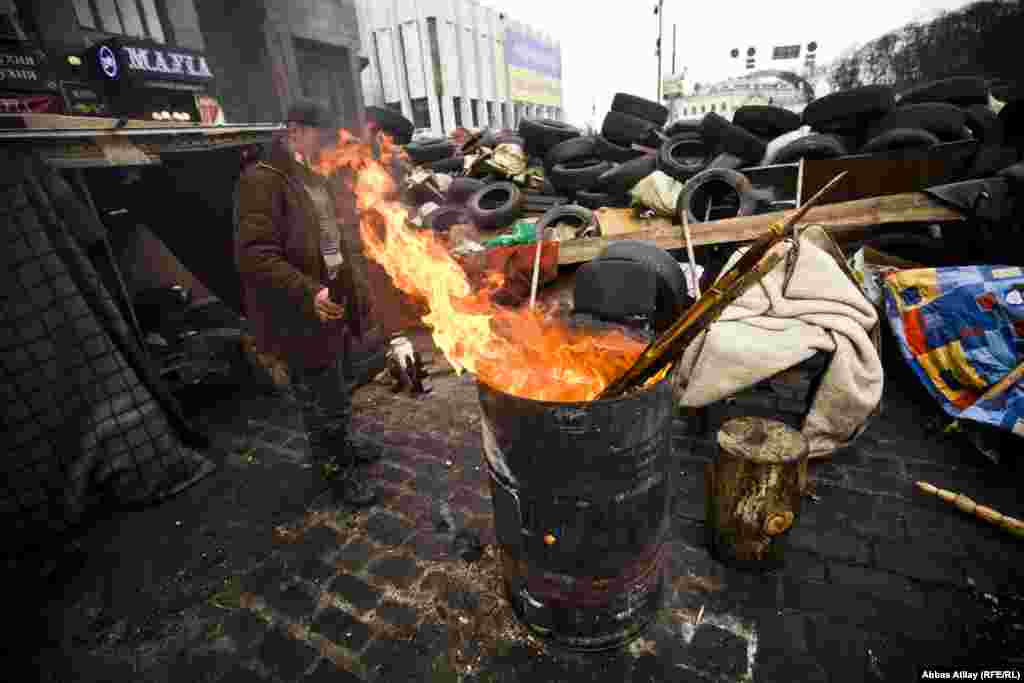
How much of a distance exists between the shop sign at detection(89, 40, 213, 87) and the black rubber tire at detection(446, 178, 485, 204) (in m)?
5.50

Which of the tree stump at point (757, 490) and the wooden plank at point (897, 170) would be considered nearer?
the tree stump at point (757, 490)

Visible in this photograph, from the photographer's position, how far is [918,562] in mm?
2885

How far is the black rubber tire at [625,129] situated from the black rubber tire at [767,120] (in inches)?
70.1

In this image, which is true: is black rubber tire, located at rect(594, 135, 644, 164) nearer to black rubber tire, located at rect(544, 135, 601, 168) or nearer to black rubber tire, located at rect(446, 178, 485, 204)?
black rubber tire, located at rect(544, 135, 601, 168)

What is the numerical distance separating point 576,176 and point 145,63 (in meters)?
7.93

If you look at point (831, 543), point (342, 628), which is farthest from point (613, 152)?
point (342, 628)

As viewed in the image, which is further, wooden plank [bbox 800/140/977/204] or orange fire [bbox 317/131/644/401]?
wooden plank [bbox 800/140/977/204]

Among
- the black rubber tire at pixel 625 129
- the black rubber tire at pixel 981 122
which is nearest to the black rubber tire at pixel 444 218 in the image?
the black rubber tire at pixel 625 129

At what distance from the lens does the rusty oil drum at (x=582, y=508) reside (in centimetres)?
203

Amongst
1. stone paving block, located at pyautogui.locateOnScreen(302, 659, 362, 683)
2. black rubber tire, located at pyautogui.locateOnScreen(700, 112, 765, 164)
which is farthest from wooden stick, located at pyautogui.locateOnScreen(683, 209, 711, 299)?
stone paving block, located at pyautogui.locateOnScreen(302, 659, 362, 683)

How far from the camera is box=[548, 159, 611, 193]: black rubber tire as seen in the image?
8883mm

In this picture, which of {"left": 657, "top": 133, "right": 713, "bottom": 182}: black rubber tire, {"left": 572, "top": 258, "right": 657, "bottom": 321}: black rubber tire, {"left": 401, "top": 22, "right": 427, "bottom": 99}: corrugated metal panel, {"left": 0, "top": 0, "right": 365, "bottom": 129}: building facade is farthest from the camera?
{"left": 401, "top": 22, "right": 427, "bottom": 99}: corrugated metal panel

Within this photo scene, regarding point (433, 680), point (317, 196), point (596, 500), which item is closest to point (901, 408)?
point (596, 500)

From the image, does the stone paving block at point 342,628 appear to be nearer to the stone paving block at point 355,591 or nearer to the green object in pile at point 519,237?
the stone paving block at point 355,591
